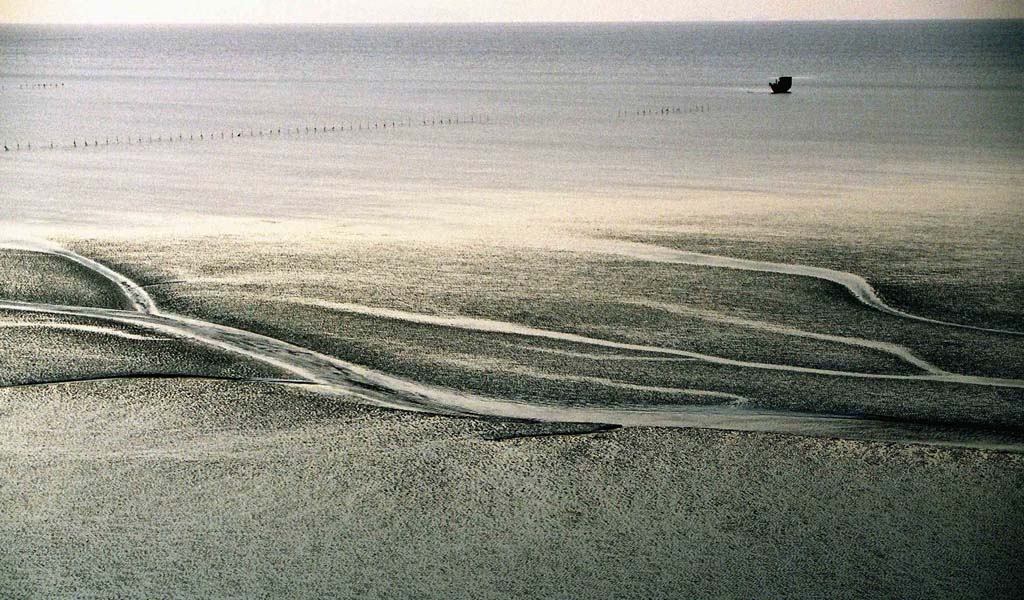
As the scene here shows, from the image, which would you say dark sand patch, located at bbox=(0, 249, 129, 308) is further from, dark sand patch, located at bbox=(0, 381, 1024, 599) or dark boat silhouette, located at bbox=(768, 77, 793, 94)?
dark boat silhouette, located at bbox=(768, 77, 793, 94)

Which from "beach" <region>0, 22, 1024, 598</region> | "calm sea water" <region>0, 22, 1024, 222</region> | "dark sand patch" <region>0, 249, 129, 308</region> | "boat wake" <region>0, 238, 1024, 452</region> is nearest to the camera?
"beach" <region>0, 22, 1024, 598</region>

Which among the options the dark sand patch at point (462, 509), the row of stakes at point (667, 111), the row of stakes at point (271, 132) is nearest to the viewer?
the dark sand patch at point (462, 509)

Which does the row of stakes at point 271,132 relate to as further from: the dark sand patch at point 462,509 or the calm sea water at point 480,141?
the dark sand patch at point 462,509

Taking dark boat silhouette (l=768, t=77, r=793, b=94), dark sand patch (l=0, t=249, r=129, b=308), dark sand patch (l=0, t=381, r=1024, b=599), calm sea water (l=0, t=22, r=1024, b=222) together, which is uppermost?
dark boat silhouette (l=768, t=77, r=793, b=94)

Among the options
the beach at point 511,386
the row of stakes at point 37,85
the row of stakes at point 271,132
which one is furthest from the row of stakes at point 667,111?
the row of stakes at point 37,85

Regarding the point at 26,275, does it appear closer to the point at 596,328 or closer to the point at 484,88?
the point at 596,328

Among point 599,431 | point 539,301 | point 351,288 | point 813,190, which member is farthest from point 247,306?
point 813,190

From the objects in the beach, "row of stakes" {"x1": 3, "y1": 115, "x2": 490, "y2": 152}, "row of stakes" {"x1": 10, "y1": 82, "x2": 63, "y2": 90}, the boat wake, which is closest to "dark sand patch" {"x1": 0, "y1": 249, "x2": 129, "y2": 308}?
the beach

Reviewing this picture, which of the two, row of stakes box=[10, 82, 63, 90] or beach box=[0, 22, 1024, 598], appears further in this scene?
row of stakes box=[10, 82, 63, 90]
